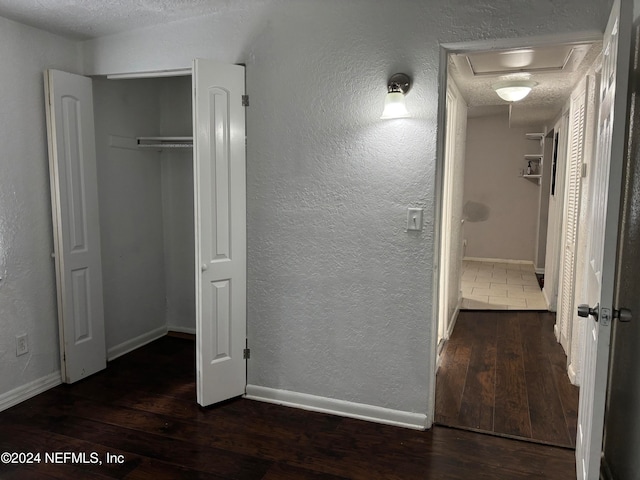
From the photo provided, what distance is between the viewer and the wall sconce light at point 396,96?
2484 mm

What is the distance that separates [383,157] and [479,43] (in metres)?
0.72

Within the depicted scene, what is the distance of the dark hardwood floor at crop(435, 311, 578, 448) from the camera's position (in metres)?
2.76

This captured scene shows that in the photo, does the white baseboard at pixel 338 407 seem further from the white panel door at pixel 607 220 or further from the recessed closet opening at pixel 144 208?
the recessed closet opening at pixel 144 208

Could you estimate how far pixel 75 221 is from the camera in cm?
323

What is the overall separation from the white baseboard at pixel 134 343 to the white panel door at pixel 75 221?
0.25m

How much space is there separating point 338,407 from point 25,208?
2240 mm

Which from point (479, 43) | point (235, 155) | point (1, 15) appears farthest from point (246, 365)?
point (1, 15)

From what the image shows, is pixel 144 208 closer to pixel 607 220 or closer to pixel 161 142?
pixel 161 142

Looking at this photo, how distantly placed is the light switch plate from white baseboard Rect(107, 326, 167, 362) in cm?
248

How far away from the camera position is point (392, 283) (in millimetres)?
2705

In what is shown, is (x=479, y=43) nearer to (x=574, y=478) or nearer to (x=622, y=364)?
(x=622, y=364)

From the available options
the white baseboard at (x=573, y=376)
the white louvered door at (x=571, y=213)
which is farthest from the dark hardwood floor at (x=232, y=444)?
the white louvered door at (x=571, y=213)

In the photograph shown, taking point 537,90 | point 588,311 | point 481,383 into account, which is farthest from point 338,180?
point 537,90

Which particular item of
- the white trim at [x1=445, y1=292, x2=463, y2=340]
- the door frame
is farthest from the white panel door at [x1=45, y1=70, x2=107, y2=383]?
the white trim at [x1=445, y1=292, x2=463, y2=340]
